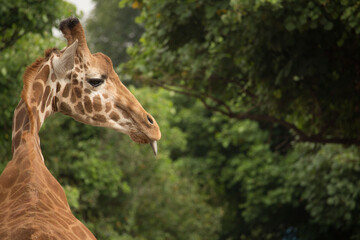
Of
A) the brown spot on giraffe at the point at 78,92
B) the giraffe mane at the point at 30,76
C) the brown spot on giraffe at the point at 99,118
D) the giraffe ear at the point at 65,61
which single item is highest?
the giraffe ear at the point at 65,61

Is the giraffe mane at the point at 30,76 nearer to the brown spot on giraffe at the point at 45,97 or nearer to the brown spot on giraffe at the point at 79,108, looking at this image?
the brown spot on giraffe at the point at 45,97

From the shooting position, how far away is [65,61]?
12.1ft

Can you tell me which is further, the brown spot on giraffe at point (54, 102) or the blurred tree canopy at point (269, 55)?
the blurred tree canopy at point (269, 55)

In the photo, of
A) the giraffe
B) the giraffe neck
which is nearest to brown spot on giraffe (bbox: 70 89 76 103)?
the giraffe

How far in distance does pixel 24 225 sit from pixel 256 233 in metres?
17.5

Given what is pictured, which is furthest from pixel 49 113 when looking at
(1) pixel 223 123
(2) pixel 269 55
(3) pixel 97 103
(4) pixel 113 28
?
(4) pixel 113 28

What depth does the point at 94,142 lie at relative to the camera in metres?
13.4

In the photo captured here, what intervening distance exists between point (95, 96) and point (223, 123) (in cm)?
1794

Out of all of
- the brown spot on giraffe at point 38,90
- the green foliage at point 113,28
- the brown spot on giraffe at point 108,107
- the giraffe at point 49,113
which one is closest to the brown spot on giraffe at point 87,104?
the giraffe at point 49,113

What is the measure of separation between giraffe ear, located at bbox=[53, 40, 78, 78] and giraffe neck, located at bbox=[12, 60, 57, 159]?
0.05 m

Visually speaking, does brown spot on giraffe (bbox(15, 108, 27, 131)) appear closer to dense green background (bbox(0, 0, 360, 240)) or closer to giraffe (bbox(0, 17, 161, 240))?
giraffe (bbox(0, 17, 161, 240))

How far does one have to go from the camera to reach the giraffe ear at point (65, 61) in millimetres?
3631

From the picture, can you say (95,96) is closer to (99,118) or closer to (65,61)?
(99,118)

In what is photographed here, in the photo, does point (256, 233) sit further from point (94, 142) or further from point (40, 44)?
point (40, 44)
